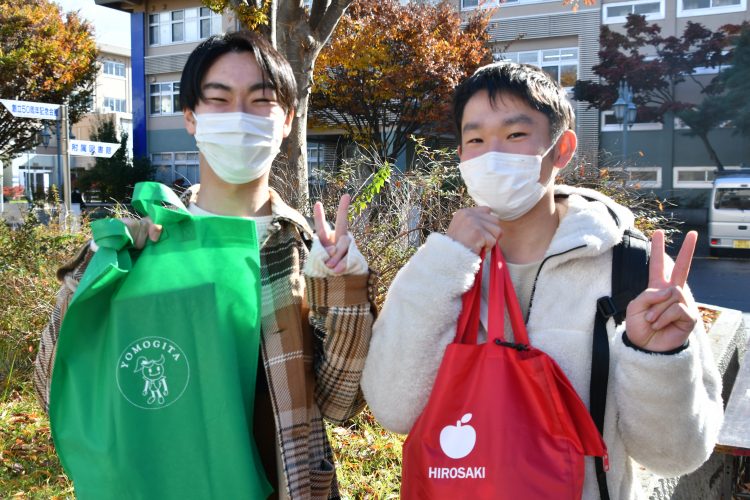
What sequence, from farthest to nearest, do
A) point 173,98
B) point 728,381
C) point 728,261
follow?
point 173,98 → point 728,261 → point 728,381

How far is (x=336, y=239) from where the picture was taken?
1.69m

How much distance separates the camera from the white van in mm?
16375

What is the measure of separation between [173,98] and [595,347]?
32.7 metres

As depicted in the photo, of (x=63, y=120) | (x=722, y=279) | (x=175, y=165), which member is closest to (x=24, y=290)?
(x=63, y=120)

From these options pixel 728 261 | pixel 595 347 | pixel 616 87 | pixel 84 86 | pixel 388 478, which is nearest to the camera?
pixel 595 347

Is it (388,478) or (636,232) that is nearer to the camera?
(636,232)

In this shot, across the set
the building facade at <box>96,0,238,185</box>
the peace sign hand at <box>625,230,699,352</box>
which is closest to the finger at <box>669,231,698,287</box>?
the peace sign hand at <box>625,230,699,352</box>

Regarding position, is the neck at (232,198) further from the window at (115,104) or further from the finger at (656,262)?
the window at (115,104)

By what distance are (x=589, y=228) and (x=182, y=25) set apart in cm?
3241

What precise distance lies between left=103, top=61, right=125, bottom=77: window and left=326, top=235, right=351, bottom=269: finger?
54.2 m

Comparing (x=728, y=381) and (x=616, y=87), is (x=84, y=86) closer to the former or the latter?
(x=616, y=87)

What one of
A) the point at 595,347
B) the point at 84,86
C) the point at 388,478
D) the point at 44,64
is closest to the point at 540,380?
the point at 595,347

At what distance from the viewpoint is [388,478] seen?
3426 millimetres

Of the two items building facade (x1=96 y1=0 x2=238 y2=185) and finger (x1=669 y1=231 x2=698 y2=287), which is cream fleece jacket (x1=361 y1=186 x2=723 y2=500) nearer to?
finger (x1=669 y1=231 x2=698 y2=287)
